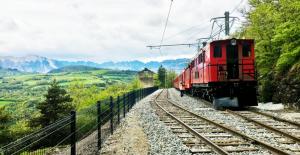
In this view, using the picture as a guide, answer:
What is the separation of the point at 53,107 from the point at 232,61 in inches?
1561

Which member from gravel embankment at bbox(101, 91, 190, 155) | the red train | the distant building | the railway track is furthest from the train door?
the distant building

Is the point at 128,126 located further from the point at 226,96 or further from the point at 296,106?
the point at 296,106

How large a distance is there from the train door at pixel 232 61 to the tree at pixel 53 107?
34.7 meters

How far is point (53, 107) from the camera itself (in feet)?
181

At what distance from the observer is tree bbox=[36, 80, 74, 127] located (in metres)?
52.3

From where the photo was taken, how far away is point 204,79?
2208cm

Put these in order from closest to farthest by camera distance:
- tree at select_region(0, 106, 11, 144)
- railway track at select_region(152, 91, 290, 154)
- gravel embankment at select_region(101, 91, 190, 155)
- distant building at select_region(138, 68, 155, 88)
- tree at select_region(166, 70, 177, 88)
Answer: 1. railway track at select_region(152, 91, 290, 154)
2. gravel embankment at select_region(101, 91, 190, 155)
3. tree at select_region(0, 106, 11, 144)
4. tree at select_region(166, 70, 177, 88)
5. distant building at select_region(138, 68, 155, 88)

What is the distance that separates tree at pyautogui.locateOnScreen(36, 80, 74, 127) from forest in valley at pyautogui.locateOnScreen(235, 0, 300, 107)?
3224 centimetres

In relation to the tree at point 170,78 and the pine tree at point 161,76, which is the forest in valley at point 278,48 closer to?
the pine tree at point 161,76

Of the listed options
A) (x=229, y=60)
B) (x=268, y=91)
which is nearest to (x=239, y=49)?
(x=229, y=60)

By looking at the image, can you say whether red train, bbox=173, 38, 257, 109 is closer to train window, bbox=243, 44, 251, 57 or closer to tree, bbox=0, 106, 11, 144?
train window, bbox=243, 44, 251, 57

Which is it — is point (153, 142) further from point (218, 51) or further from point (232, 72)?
point (232, 72)

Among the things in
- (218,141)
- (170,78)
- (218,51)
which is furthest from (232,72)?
(170,78)

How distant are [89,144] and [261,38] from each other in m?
18.2
